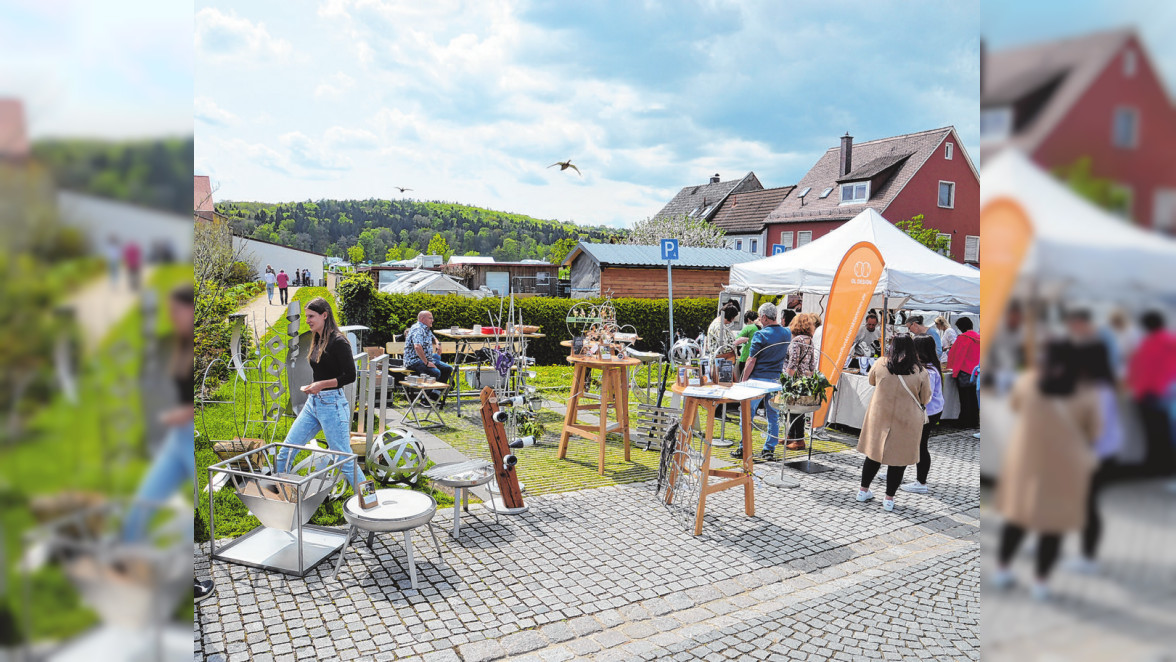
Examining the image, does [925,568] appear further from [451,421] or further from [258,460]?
[451,421]

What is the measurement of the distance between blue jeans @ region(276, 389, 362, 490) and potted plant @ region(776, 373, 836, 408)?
4.95 meters

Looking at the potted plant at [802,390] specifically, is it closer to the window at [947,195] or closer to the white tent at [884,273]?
the white tent at [884,273]

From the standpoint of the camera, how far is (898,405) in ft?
21.7

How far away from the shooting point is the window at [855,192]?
35844 mm

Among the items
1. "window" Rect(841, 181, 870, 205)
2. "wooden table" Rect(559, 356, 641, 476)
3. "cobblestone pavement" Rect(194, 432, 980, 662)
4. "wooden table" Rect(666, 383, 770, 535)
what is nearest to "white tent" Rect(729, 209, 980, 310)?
"wooden table" Rect(559, 356, 641, 476)

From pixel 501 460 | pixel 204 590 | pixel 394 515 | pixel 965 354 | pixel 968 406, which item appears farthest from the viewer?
pixel 968 406
